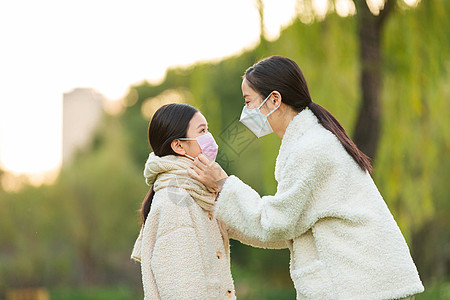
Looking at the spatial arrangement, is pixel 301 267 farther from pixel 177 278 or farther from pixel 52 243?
pixel 52 243

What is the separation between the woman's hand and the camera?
8.46 feet

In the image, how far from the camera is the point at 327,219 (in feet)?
7.64

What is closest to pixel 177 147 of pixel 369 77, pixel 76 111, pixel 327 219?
pixel 327 219

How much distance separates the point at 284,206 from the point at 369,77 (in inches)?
206

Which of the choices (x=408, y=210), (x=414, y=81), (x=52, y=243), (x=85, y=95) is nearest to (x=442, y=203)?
(x=408, y=210)

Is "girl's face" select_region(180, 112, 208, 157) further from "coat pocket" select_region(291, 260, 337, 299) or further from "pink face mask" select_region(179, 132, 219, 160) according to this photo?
"coat pocket" select_region(291, 260, 337, 299)

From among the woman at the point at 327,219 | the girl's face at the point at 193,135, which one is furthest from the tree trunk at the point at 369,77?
the woman at the point at 327,219

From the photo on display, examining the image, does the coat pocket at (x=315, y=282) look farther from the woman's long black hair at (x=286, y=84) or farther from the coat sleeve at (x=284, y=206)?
the woman's long black hair at (x=286, y=84)

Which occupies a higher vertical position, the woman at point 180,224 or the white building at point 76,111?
the woman at point 180,224

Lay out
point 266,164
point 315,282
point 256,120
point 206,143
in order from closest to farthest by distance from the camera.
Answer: point 315,282 → point 256,120 → point 206,143 → point 266,164

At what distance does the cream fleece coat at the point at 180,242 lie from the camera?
8.25 feet

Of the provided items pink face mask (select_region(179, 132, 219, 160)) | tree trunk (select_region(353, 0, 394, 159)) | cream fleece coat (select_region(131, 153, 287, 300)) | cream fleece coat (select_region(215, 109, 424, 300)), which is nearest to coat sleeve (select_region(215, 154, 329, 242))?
cream fleece coat (select_region(215, 109, 424, 300))

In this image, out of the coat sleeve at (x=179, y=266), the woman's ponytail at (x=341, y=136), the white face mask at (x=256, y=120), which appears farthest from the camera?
the white face mask at (x=256, y=120)

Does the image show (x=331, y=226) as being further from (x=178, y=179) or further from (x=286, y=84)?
(x=178, y=179)
